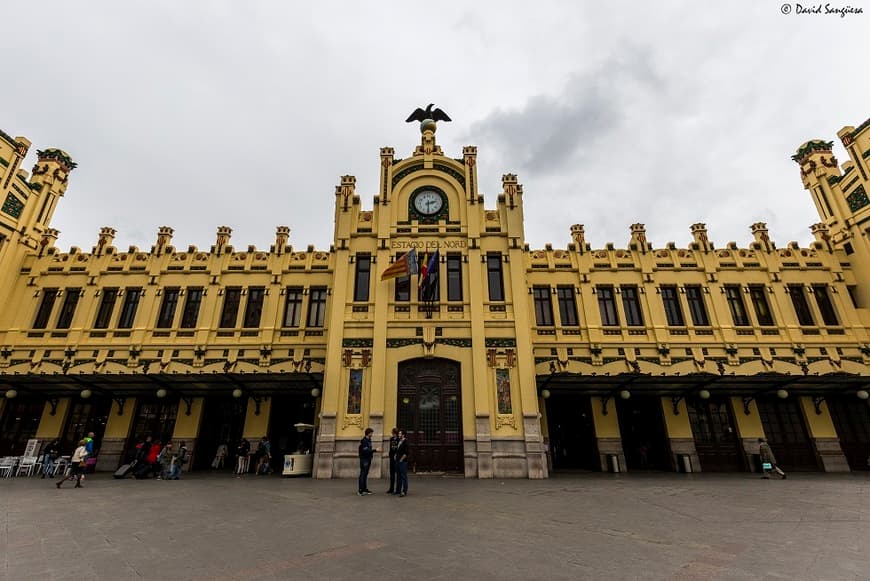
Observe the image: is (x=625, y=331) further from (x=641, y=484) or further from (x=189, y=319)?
(x=189, y=319)

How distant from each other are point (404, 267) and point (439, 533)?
1329 centimetres

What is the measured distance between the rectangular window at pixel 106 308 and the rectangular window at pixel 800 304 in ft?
130

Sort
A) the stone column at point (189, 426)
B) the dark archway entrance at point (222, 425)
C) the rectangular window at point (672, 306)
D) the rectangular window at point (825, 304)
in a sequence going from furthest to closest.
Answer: the rectangular window at point (672, 306) < the rectangular window at point (825, 304) < the dark archway entrance at point (222, 425) < the stone column at point (189, 426)

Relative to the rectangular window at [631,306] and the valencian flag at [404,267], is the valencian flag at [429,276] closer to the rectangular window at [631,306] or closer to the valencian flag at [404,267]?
the valencian flag at [404,267]

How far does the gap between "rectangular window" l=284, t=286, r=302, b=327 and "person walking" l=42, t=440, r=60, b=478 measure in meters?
12.5

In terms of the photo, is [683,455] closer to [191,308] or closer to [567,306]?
[567,306]

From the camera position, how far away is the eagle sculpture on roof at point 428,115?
24500 mm

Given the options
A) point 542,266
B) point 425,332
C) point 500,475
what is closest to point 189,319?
point 425,332

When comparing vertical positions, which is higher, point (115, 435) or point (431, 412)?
point (431, 412)

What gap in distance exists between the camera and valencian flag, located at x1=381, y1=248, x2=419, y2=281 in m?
19.7

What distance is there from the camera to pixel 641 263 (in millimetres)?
24094

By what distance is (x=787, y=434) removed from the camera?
2177 cm

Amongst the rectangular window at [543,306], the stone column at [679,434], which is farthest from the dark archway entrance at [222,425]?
the stone column at [679,434]

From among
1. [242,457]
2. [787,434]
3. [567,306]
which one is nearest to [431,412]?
[242,457]
